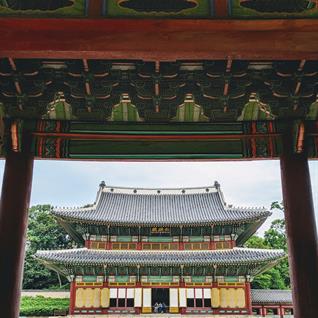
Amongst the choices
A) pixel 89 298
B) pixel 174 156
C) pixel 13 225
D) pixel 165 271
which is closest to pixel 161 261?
pixel 165 271

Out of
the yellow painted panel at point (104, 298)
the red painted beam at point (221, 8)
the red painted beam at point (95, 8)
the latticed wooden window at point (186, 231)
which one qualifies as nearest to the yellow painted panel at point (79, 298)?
the yellow painted panel at point (104, 298)

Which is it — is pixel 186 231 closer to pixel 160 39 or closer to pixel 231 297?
pixel 231 297

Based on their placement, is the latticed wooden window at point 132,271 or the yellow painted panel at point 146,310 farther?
the yellow painted panel at point 146,310

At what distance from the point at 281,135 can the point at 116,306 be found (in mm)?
19887

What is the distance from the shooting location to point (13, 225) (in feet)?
16.3

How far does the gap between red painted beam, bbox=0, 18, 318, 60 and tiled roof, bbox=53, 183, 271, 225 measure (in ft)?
69.1

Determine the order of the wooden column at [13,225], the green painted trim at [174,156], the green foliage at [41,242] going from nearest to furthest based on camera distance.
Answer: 1. the wooden column at [13,225]
2. the green painted trim at [174,156]
3. the green foliage at [41,242]

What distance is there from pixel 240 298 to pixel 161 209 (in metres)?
7.65

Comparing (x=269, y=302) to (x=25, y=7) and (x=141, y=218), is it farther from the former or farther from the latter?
(x=25, y=7)

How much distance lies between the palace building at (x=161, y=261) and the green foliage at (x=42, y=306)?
7.43m

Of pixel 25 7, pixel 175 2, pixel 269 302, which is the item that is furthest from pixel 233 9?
pixel 269 302

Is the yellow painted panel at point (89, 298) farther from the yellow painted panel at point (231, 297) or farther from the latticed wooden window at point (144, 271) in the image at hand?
the yellow painted panel at point (231, 297)

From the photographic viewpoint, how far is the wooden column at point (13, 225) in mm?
4730

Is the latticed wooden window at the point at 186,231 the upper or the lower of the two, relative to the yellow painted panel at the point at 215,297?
upper
